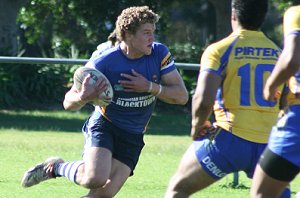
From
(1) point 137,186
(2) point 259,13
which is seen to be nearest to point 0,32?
(1) point 137,186

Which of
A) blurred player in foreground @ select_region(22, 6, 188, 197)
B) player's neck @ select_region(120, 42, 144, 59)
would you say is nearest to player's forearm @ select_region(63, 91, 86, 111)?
blurred player in foreground @ select_region(22, 6, 188, 197)

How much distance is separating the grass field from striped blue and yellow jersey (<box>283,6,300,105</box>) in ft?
12.0

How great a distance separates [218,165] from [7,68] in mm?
15316

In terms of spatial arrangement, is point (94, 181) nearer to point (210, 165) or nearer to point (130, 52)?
point (130, 52)

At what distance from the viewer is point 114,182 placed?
777 cm

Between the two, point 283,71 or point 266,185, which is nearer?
point 283,71

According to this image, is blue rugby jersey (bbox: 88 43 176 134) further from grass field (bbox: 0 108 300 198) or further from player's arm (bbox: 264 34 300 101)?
player's arm (bbox: 264 34 300 101)

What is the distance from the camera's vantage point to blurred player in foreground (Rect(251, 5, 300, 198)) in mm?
5750

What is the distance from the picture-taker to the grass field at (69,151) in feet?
32.2

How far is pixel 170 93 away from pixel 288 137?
2.15m

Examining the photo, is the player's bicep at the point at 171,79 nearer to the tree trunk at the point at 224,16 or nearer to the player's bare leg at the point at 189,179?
A: the player's bare leg at the point at 189,179

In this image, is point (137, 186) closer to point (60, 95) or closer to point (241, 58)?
point (241, 58)

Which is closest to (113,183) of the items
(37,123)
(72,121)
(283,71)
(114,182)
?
(114,182)

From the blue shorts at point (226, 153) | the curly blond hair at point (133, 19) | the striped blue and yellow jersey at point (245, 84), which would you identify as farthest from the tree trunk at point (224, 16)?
the blue shorts at point (226, 153)
